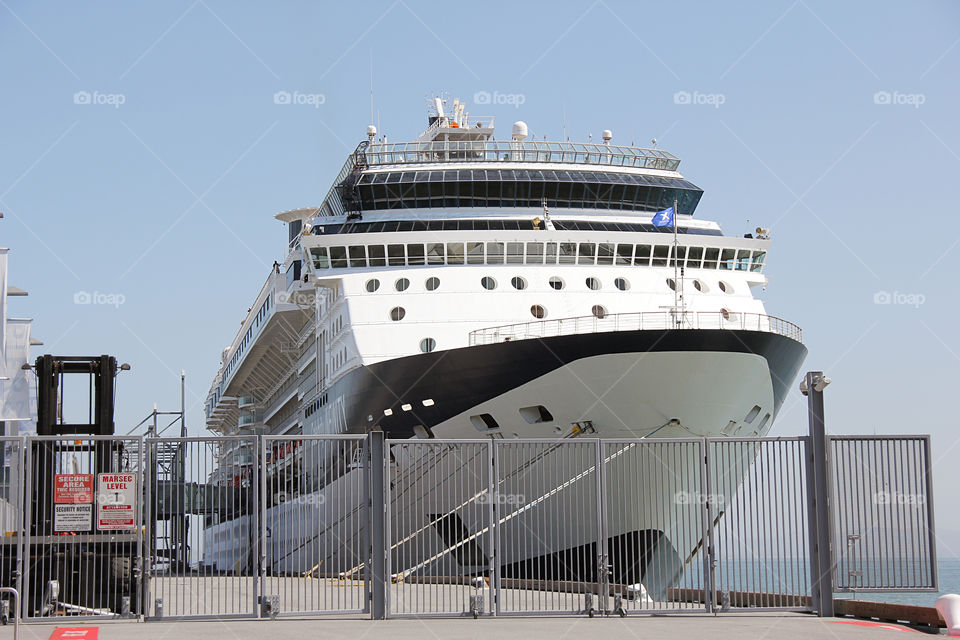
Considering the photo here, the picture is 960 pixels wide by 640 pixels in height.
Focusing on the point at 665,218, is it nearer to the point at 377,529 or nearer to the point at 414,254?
the point at 414,254

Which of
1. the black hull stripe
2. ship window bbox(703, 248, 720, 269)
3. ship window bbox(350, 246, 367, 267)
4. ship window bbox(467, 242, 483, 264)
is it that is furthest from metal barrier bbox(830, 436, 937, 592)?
ship window bbox(350, 246, 367, 267)

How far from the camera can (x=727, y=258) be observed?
29.2 m

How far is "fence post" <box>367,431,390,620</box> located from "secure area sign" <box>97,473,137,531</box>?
2837 millimetres

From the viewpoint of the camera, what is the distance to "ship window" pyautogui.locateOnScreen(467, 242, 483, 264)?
27500mm

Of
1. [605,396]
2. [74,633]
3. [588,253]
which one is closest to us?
[74,633]

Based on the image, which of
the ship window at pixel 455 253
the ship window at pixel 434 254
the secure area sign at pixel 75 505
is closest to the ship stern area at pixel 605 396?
the ship window at pixel 434 254

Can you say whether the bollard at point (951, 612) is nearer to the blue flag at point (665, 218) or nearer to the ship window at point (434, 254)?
the blue flag at point (665, 218)

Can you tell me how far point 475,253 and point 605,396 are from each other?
Result: 709 cm

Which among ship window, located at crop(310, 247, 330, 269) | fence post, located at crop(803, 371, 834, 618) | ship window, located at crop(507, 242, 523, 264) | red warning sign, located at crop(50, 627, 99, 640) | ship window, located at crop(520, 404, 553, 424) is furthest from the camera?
ship window, located at crop(310, 247, 330, 269)

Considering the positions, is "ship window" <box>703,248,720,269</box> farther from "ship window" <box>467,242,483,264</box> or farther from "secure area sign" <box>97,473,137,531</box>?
"secure area sign" <box>97,473,137,531</box>

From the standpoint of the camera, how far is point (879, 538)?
1402 cm

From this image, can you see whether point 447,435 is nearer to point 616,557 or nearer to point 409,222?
point 616,557

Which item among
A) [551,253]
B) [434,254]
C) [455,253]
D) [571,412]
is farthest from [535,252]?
[571,412]

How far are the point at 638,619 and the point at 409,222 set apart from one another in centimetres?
1616
